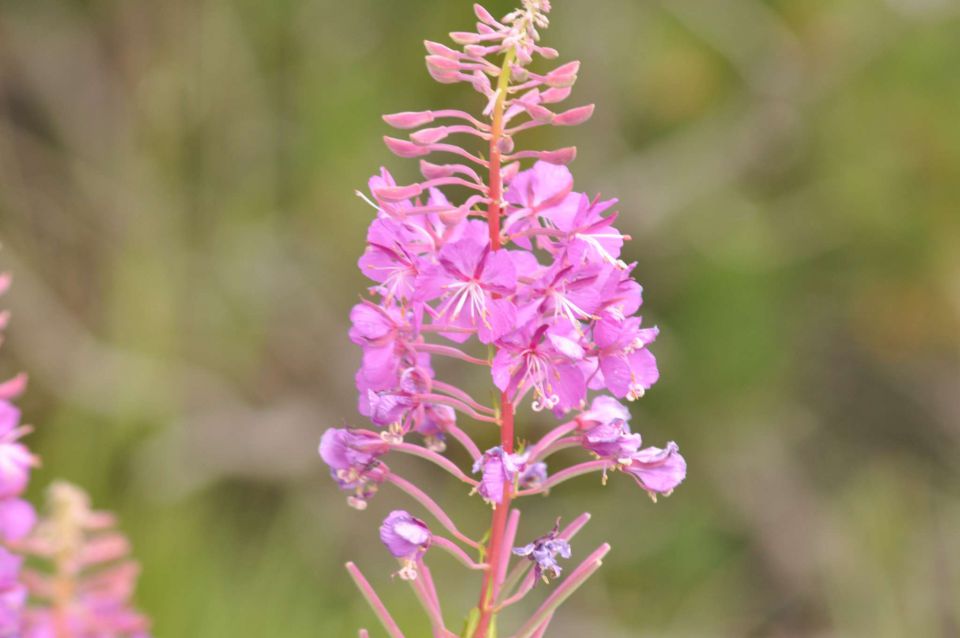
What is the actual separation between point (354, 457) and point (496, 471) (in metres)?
0.21

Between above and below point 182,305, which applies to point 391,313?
below

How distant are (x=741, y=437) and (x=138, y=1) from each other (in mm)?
3386

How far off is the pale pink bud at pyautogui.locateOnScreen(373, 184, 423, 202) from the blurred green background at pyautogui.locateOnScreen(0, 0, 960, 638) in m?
3.57

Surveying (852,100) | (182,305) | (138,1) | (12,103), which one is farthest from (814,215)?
(12,103)

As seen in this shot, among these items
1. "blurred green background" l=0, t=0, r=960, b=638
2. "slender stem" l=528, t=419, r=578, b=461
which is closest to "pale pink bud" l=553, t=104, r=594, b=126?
"slender stem" l=528, t=419, r=578, b=461

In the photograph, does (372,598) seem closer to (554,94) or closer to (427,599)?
(427,599)

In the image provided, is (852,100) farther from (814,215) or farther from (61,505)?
(61,505)

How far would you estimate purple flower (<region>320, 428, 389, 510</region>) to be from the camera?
4.45 ft

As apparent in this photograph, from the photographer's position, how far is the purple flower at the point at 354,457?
1355mm

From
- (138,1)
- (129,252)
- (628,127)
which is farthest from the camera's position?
(628,127)

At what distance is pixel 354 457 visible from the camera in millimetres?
1371

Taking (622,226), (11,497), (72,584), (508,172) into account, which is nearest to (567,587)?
(508,172)

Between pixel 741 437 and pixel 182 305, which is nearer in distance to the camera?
pixel 182 305

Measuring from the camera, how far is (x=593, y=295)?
1258 millimetres
